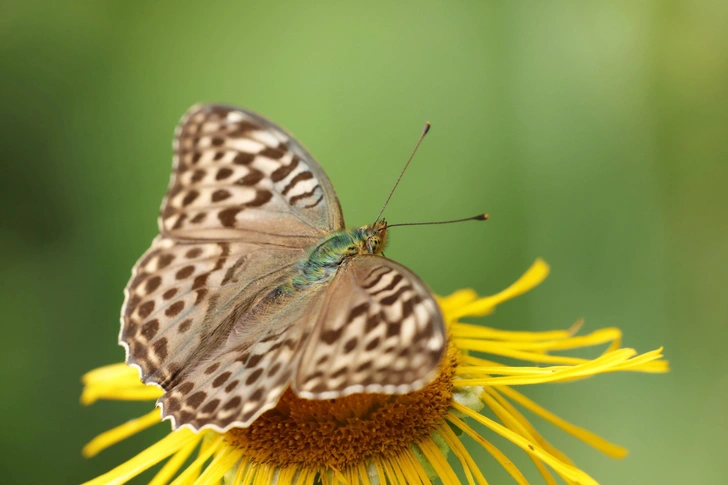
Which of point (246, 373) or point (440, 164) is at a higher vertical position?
point (440, 164)

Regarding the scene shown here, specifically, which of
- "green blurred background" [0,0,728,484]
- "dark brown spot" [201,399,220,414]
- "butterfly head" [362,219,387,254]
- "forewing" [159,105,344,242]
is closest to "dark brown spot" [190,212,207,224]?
"forewing" [159,105,344,242]

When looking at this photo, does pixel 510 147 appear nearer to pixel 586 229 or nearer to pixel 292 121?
pixel 586 229

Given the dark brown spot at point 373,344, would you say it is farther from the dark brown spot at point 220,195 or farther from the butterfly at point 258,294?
the dark brown spot at point 220,195

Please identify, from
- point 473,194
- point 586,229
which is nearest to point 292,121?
point 473,194

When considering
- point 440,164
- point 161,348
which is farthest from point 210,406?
point 440,164

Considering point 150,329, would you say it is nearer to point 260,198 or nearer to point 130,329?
point 130,329

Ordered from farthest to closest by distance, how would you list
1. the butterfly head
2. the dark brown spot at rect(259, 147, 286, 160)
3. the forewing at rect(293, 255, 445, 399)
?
the dark brown spot at rect(259, 147, 286, 160)
the butterfly head
the forewing at rect(293, 255, 445, 399)

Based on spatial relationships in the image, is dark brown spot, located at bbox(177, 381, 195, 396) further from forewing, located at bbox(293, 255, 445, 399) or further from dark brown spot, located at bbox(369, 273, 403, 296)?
dark brown spot, located at bbox(369, 273, 403, 296)
